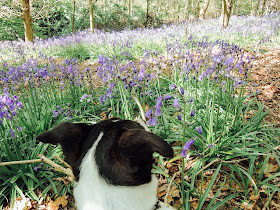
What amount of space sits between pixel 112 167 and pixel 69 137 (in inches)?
13.4

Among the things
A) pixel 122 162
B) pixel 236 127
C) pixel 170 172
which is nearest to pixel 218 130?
pixel 236 127

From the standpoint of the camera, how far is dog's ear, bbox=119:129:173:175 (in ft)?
Answer: 2.75

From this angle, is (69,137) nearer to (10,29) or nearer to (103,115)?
(103,115)

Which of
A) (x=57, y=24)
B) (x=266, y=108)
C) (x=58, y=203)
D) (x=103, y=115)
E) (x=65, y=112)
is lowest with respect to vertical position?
(x=58, y=203)

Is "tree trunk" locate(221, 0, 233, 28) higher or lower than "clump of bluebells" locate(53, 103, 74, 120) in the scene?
higher

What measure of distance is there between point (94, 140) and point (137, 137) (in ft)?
1.25

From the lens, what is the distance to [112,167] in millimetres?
1032

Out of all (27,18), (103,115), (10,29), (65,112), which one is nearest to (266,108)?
(103,115)

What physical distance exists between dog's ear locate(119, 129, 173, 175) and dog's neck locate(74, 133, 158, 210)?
143 mm

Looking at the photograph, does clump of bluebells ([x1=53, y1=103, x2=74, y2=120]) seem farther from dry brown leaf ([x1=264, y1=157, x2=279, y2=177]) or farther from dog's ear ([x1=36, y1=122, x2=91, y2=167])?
dry brown leaf ([x1=264, y1=157, x2=279, y2=177])

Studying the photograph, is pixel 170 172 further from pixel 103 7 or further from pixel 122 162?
pixel 103 7

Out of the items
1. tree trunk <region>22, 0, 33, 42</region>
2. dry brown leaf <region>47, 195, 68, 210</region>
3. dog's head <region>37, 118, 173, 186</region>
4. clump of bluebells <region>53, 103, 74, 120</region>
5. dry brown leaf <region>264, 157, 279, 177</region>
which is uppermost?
tree trunk <region>22, 0, 33, 42</region>

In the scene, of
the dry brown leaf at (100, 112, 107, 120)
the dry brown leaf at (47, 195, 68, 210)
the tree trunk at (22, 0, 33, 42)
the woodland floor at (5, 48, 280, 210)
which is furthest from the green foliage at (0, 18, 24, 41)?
the dry brown leaf at (47, 195, 68, 210)

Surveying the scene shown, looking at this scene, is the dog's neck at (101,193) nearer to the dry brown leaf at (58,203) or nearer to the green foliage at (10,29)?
the dry brown leaf at (58,203)
